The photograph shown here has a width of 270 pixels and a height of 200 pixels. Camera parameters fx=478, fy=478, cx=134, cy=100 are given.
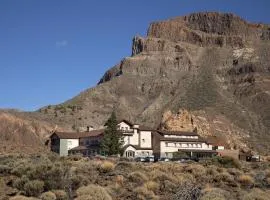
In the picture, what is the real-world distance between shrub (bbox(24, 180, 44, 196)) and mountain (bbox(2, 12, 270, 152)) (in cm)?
8606

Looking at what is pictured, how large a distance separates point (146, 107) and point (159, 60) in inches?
1580

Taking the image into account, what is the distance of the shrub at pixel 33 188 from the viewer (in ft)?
81.9

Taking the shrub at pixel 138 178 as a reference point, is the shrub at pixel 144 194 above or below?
below

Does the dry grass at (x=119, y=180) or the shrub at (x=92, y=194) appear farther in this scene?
the dry grass at (x=119, y=180)

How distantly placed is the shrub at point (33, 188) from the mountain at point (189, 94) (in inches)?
3388

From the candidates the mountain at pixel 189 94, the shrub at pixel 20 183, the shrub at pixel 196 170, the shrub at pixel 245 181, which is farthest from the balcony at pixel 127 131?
the shrub at pixel 20 183

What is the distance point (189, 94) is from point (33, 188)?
12354 centimetres

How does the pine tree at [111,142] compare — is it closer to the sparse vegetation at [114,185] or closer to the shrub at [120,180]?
the sparse vegetation at [114,185]

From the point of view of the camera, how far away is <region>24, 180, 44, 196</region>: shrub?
25.0 m

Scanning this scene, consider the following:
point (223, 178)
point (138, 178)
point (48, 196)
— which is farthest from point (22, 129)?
point (48, 196)

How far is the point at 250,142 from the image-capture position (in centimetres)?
12125

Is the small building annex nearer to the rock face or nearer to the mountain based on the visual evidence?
the rock face

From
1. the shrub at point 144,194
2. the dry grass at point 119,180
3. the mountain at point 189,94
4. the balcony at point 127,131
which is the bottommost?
the shrub at point 144,194

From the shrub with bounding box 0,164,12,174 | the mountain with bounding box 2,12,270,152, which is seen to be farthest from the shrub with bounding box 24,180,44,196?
the mountain with bounding box 2,12,270,152
